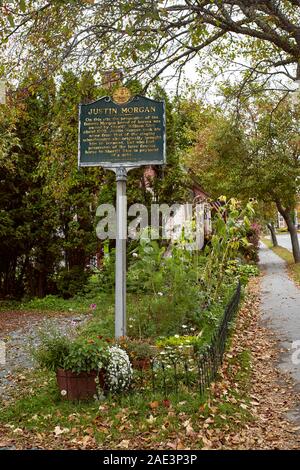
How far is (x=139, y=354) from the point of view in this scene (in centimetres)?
653

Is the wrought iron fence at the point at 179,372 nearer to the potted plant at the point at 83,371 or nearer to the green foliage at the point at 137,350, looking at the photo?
the green foliage at the point at 137,350

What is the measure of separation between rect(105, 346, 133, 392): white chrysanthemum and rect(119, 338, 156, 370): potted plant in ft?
1.24

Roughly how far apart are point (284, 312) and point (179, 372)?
7.22 m

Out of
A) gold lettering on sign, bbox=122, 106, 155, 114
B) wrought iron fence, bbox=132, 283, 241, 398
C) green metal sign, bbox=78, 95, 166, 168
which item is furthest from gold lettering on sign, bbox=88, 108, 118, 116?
wrought iron fence, bbox=132, 283, 241, 398

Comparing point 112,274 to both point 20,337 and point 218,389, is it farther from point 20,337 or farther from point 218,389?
point 218,389

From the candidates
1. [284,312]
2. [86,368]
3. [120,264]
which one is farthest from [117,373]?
[284,312]

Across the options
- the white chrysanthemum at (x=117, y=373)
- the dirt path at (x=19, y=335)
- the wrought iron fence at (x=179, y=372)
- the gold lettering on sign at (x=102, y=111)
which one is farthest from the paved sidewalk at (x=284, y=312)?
the gold lettering on sign at (x=102, y=111)

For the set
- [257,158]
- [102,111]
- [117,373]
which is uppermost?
[257,158]

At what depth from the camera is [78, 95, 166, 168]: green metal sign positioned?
24.1ft

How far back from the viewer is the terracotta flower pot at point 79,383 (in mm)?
5879

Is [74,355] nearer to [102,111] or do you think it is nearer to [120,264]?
[120,264]

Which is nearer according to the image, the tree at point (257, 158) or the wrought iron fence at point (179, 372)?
the wrought iron fence at point (179, 372)
